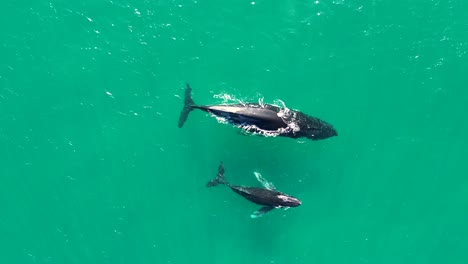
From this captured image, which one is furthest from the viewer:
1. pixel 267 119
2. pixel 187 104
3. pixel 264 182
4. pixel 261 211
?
pixel 264 182

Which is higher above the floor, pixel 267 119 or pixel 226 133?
pixel 267 119

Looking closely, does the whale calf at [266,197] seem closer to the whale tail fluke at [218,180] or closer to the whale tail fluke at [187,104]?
the whale tail fluke at [218,180]

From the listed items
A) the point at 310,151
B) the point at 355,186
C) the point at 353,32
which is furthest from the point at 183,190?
the point at 353,32

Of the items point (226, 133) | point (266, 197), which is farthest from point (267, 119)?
point (266, 197)

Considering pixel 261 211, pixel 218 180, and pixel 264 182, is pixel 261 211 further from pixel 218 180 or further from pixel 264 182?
pixel 218 180

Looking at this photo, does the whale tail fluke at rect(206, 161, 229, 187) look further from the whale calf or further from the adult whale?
the adult whale

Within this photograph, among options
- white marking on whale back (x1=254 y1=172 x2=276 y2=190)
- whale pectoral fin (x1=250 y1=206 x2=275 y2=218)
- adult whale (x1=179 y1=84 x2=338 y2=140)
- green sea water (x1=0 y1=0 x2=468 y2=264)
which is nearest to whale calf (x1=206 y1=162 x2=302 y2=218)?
whale pectoral fin (x1=250 y1=206 x2=275 y2=218)

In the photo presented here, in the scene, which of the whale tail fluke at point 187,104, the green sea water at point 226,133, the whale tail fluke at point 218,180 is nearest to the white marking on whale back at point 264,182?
the green sea water at point 226,133
